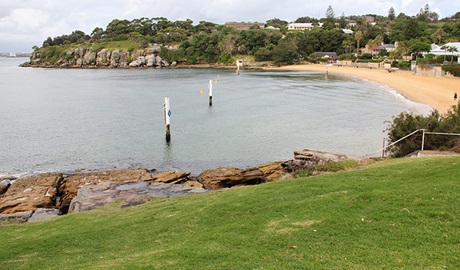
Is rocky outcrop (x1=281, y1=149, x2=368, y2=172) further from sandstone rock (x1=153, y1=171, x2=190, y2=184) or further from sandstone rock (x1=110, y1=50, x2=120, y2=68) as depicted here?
sandstone rock (x1=110, y1=50, x2=120, y2=68)

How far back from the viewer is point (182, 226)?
37.1 ft

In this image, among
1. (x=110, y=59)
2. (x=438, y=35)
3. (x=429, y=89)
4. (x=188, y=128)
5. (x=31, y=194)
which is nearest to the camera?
(x=31, y=194)

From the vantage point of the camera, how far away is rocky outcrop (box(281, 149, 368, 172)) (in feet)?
70.7

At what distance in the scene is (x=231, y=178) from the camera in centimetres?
2227

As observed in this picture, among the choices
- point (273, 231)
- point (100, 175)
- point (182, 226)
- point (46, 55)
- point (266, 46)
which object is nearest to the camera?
point (273, 231)

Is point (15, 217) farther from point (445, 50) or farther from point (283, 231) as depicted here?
point (445, 50)

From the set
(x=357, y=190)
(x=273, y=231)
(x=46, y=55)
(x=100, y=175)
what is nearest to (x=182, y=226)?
(x=273, y=231)

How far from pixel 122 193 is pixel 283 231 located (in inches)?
453

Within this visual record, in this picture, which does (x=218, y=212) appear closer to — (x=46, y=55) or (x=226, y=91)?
(x=226, y=91)

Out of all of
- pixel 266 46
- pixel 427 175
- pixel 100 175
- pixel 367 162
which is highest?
pixel 266 46

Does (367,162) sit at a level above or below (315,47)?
below

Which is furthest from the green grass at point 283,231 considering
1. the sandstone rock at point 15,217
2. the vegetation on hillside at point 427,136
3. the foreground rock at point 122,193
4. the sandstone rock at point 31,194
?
the vegetation on hillside at point 427,136

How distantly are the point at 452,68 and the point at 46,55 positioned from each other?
182 meters

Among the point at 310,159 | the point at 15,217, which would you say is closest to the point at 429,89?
the point at 310,159
